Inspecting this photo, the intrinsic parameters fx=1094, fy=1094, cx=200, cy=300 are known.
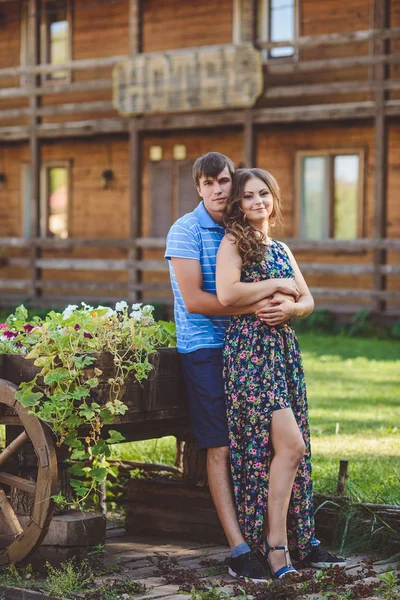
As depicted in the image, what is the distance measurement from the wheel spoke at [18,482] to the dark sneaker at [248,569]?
923 mm

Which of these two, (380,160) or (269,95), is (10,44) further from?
(380,160)

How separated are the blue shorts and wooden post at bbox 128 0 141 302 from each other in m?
13.2

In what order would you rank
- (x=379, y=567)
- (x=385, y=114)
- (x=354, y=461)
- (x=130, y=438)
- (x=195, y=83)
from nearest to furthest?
(x=379, y=567) → (x=130, y=438) → (x=354, y=461) → (x=385, y=114) → (x=195, y=83)

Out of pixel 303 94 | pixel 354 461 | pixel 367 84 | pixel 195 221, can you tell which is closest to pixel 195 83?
pixel 303 94

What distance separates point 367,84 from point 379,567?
11.9 m

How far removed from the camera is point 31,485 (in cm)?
460

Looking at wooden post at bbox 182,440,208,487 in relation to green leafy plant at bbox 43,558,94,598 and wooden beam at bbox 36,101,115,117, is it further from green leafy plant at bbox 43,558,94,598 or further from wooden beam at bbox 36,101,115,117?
wooden beam at bbox 36,101,115,117

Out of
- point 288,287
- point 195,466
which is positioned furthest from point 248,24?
point 288,287

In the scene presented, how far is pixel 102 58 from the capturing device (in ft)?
63.0

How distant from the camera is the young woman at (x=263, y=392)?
15.5 ft

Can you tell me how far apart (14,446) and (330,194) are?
13410 mm

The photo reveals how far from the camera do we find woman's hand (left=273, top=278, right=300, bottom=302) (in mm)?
4852

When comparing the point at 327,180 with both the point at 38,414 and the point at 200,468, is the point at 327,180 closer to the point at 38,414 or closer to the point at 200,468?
the point at 200,468

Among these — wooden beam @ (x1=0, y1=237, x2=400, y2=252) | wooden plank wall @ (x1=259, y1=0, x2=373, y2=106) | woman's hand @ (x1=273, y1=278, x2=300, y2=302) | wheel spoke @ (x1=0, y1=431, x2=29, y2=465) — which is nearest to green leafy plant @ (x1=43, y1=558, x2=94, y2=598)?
wheel spoke @ (x1=0, y1=431, x2=29, y2=465)
